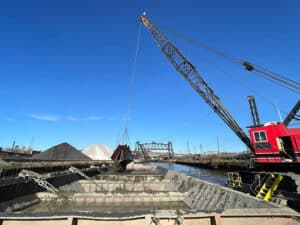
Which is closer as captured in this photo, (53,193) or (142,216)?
(142,216)

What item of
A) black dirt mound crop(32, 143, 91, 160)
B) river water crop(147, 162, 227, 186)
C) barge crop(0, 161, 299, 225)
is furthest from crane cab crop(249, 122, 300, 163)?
black dirt mound crop(32, 143, 91, 160)

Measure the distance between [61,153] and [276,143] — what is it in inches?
2063

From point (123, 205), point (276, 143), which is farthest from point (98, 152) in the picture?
point (276, 143)

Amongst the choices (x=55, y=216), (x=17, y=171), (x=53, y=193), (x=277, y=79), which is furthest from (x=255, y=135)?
(x=17, y=171)

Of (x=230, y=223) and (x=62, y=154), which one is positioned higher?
(x=62, y=154)

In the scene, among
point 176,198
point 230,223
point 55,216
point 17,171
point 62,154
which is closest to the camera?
point 55,216

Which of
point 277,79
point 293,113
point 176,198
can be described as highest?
point 277,79

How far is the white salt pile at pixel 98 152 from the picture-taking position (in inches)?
3602

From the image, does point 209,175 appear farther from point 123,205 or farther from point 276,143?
point 123,205

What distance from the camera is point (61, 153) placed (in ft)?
178

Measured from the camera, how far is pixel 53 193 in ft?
54.5

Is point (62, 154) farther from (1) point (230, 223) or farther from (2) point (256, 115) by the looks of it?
(1) point (230, 223)

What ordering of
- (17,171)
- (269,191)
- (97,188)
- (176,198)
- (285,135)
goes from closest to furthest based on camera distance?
(269,191), (285,135), (176,198), (17,171), (97,188)

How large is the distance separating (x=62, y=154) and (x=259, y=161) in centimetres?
5085
